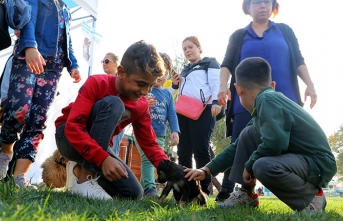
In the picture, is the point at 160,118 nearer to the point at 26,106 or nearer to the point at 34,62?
the point at 26,106

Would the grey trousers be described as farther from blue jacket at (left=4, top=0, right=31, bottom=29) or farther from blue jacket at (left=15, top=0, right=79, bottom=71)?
blue jacket at (left=15, top=0, right=79, bottom=71)

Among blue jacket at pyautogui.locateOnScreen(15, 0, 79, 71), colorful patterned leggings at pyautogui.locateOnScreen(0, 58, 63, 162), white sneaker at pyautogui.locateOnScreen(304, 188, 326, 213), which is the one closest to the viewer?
white sneaker at pyautogui.locateOnScreen(304, 188, 326, 213)

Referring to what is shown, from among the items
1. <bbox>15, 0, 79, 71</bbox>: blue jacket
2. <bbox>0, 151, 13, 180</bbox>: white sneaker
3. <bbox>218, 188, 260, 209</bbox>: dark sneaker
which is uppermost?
<bbox>15, 0, 79, 71</bbox>: blue jacket

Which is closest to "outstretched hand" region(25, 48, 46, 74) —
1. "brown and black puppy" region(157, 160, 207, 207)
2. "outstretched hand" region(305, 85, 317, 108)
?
"brown and black puppy" region(157, 160, 207, 207)

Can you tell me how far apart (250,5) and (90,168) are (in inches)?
89.6

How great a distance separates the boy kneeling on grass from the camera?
2883 mm

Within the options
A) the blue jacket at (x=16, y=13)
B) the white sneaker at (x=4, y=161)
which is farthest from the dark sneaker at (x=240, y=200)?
the blue jacket at (x=16, y=13)

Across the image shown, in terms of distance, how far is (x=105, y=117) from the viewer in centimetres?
300

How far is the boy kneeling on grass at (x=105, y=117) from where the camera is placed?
2883 mm

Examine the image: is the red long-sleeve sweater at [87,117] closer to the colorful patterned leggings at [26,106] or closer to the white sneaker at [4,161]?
the colorful patterned leggings at [26,106]

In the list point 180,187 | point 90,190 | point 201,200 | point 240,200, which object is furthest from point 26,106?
point 240,200

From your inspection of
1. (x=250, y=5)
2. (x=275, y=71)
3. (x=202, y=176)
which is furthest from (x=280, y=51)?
(x=202, y=176)

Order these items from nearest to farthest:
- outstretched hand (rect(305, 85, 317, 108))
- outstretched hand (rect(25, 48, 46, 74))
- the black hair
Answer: the black hair
outstretched hand (rect(25, 48, 46, 74))
outstretched hand (rect(305, 85, 317, 108))

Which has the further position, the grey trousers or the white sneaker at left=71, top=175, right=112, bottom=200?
the white sneaker at left=71, top=175, right=112, bottom=200
